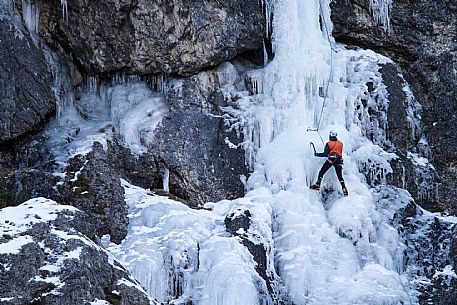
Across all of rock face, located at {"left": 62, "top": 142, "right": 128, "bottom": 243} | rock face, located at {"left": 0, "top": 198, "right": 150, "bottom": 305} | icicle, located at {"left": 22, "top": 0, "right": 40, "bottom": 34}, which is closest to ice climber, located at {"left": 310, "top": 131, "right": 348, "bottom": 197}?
rock face, located at {"left": 62, "top": 142, "right": 128, "bottom": 243}

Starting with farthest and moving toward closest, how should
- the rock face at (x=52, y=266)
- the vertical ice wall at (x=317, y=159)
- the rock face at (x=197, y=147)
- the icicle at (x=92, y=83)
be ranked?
the icicle at (x=92, y=83), the rock face at (x=197, y=147), the vertical ice wall at (x=317, y=159), the rock face at (x=52, y=266)

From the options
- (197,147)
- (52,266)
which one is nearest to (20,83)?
(197,147)

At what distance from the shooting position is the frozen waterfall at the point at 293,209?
13.1 m

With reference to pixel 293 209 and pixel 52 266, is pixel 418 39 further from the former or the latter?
pixel 52 266

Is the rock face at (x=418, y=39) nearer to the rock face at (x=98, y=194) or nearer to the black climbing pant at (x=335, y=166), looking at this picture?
the black climbing pant at (x=335, y=166)

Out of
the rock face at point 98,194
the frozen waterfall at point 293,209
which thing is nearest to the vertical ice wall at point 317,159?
the frozen waterfall at point 293,209

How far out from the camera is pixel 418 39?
18703mm

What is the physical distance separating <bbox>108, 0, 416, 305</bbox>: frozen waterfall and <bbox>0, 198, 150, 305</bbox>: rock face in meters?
2.56

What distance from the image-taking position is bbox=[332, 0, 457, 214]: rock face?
60.1 feet

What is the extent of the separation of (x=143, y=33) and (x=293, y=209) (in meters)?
4.82

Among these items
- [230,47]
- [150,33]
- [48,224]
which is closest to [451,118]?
[230,47]

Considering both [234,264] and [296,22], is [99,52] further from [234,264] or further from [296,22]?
[234,264]

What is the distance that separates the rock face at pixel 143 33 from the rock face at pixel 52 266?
22.1ft

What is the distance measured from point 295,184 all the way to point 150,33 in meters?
4.28
